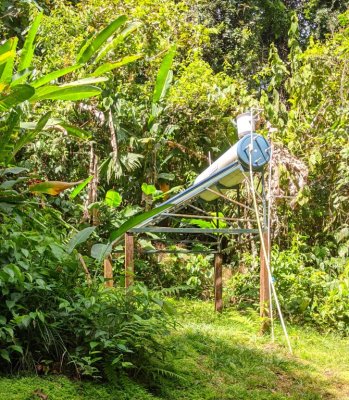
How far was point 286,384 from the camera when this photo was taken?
378 centimetres

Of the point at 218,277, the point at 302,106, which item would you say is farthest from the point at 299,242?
the point at 302,106

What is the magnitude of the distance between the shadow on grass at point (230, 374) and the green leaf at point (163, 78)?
414 cm

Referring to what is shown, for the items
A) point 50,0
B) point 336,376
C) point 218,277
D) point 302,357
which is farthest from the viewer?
point 50,0

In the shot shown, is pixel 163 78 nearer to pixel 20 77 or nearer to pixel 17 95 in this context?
pixel 20 77

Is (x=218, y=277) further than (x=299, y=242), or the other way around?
(x=299, y=242)

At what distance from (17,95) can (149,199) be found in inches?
196

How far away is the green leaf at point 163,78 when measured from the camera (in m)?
7.32

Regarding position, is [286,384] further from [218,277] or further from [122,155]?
[122,155]

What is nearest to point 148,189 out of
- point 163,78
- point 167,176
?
point 167,176

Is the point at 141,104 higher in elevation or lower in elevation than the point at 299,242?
higher

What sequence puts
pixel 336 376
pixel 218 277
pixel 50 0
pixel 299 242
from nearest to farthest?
pixel 336 376 → pixel 218 277 → pixel 299 242 → pixel 50 0

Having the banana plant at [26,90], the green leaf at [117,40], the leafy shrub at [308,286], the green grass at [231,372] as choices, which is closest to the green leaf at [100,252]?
the green grass at [231,372]

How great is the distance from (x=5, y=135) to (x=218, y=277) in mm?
3621

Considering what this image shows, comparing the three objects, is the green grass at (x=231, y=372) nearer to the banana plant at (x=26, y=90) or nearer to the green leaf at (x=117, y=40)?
the banana plant at (x=26, y=90)
